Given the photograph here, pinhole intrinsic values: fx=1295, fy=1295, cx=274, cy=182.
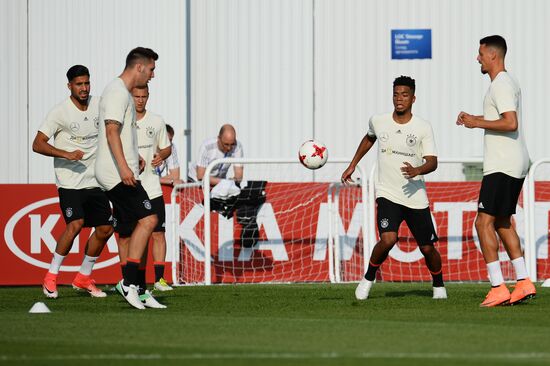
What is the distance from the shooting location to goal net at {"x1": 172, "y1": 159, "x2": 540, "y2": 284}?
17125 mm

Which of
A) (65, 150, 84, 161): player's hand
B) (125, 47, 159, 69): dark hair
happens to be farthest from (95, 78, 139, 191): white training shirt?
(65, 150, 84, 161): player's hand

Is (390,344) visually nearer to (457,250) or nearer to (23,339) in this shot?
(23,339)

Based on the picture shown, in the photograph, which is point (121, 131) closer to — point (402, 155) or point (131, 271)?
point (131, 271)

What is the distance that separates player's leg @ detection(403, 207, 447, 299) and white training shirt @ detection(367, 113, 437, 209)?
8 centimetres

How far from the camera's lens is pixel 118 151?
11125 mm

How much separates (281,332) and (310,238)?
7972 millimetres

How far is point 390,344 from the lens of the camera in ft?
28.4

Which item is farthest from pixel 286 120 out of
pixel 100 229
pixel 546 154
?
pixel 100 229

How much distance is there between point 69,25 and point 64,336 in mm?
13715

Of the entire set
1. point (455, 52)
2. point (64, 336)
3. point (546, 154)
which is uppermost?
point (455, 52)

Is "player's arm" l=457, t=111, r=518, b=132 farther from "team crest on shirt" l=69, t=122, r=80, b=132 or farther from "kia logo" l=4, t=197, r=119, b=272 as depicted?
"kia logo" l=4, t=197, r=119, b=272

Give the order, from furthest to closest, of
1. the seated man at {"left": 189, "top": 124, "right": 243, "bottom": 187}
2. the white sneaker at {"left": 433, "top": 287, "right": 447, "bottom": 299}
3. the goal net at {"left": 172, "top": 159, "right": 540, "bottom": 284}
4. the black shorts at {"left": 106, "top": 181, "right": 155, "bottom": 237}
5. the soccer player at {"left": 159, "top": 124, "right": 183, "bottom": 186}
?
1. the seated man at {"left": 189, "top": 124, "right": 243, "bottom": 187}
2. the goal net at {"left": 172, "top": 159, "right": 540, "bottom": 284}
3. the soccer player at {"left": 159, "top": 124, "right": 183, "bottom": 186}
4. the white sneaker at {"left": 433, "top": 287, "right": 447, "bottom": 299}
5. the black shorts at {"left": 106, "top": 181, "right": 155, "bottom": 237}

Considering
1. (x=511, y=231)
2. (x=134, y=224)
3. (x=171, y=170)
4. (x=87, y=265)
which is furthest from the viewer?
(x=171, y=170)

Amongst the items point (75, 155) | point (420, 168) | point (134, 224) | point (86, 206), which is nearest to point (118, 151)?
point (75, 155)
